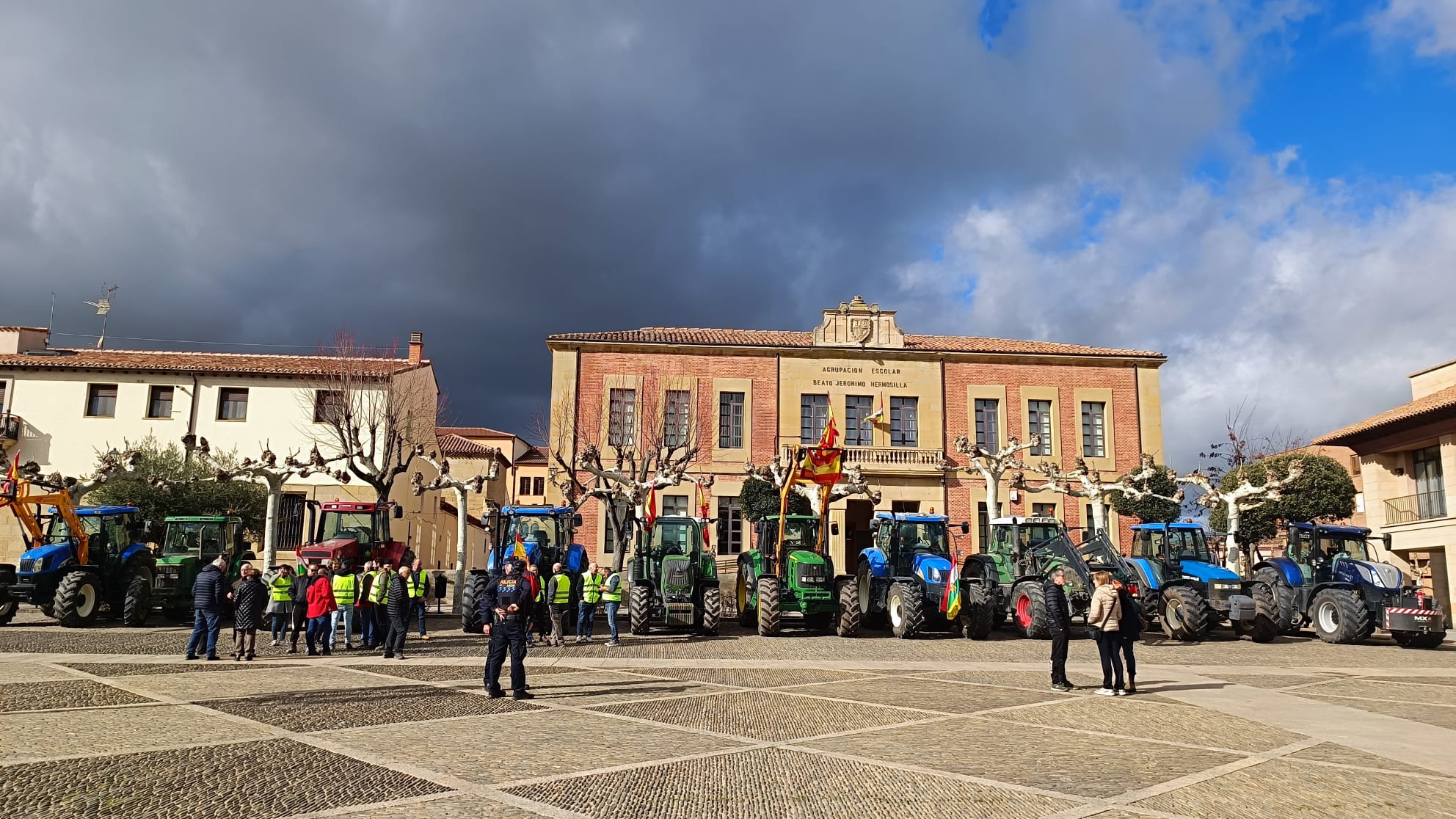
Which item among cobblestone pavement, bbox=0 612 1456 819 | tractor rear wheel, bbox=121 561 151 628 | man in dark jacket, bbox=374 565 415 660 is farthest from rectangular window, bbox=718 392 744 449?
cobblestone pavement, bbox=0 612 1456 819

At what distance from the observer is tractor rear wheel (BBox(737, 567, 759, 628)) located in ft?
64.8

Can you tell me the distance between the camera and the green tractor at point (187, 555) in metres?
19.2

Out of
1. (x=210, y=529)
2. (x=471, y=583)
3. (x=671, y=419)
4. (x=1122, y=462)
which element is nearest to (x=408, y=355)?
(x=671, y=419)

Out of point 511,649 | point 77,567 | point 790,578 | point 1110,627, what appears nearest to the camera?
point 511,649

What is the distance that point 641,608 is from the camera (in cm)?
1769

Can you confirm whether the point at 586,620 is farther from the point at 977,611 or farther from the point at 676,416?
the point at 676,416

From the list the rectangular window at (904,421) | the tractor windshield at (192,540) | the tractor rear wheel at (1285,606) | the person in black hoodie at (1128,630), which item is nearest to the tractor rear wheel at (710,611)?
the person in black hoodie at (1128,630)

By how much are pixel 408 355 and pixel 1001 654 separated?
32775 millimetres

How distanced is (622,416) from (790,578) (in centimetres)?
1714

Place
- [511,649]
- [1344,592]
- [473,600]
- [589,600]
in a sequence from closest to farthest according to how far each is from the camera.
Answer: [511,649], [589,600], [473,600], [1344,592]

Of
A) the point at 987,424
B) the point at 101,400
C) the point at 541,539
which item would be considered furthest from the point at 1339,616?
the point at 101,400

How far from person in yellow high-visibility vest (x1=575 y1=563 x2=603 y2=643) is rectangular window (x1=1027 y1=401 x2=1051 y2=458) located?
2408 centimetres

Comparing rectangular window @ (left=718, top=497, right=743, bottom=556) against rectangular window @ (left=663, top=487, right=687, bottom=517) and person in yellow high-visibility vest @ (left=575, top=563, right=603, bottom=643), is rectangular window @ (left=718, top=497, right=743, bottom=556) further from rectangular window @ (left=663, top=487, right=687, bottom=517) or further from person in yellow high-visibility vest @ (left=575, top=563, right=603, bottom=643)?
person in yellow high-visibility vest @ (left=575, top=563, right=603, bottom=643)

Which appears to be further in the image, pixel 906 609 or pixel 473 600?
pixel 906 609
